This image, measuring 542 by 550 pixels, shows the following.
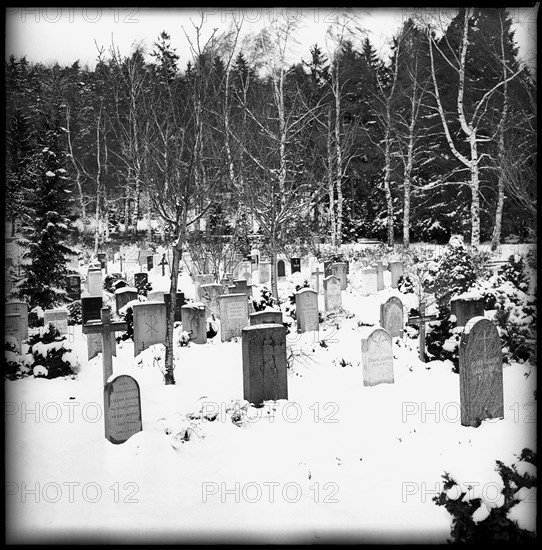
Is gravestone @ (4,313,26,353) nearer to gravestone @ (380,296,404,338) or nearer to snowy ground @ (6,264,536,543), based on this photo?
snowy ground @ (6,264,536,543)

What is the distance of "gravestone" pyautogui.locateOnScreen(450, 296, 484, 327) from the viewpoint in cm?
778

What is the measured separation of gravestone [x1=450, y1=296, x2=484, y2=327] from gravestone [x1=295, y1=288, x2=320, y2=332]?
125 inches

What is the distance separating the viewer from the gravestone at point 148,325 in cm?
858

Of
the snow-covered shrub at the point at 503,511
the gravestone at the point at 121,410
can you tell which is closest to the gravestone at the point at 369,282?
the gravestone at the point at 121,410

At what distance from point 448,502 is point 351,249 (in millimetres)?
18958

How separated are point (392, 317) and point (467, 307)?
1.79 metres

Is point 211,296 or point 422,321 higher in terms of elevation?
point 211,296

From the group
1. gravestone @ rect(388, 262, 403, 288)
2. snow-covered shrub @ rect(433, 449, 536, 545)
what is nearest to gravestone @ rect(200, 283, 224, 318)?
gravestone @ rect(388, 262, 403, 288)

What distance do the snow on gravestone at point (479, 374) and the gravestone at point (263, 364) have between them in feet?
6.98

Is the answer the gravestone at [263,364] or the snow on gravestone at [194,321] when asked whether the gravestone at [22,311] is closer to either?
the snow on gravestone at [194,321]

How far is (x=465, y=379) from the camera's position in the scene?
5156mm

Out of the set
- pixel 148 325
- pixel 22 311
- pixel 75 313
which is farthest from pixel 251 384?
pixel 75 313

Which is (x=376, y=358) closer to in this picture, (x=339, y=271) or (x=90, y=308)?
(x=90, y=308)

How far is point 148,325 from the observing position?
869 cm
